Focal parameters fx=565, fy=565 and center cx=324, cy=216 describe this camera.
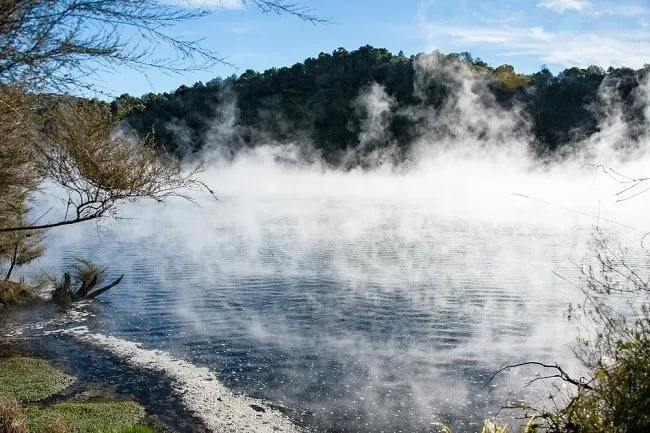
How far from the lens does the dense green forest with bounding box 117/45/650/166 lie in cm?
7256

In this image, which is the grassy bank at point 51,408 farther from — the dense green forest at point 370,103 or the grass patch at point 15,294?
the dense green forest at point 370,103

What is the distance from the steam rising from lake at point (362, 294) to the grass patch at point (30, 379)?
2.97m

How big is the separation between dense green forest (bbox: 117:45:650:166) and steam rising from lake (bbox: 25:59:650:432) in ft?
42.1

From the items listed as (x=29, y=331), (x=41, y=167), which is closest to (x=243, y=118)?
(x=29, y=331)

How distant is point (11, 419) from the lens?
8516 mm

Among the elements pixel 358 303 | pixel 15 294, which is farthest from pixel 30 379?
pixel 358 303

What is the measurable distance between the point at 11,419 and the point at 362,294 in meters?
14.4

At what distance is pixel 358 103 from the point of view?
86.9m

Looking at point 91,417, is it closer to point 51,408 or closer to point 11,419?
point 51,408

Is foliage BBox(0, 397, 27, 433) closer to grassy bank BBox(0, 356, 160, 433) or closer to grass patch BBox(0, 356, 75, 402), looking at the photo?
grassy bank BBox(0, 356, 160, 433)

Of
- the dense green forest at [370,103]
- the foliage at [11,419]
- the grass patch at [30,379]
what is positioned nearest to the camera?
the foliage at [11,419]

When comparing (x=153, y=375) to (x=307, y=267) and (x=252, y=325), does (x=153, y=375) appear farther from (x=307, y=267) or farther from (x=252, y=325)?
(x=307, y=267)

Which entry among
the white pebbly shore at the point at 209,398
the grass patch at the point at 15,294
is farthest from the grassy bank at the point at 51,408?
the grass patch at the point at 15,294

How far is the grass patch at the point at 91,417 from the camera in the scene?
991cm
